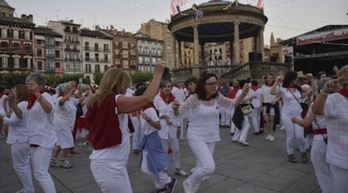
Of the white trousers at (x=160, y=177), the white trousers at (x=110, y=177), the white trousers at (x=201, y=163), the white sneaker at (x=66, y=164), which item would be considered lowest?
the white sneaker at (x=66, y=164)

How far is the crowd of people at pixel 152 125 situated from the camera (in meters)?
2.82

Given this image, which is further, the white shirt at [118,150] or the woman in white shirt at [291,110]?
the woman in white shirt at [291,110]

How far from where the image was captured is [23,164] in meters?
4.72

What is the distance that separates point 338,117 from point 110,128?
2391 mm

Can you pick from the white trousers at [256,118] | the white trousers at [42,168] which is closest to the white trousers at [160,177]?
the white trousers at [42,168]

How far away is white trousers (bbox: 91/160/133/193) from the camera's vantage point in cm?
278

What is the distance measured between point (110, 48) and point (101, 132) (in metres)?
75.6

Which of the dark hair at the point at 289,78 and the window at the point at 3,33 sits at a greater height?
the window at the point at 3,33

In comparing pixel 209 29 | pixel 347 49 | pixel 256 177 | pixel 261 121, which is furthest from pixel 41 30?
pixel 256 177

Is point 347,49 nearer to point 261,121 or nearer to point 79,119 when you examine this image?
point 261,121

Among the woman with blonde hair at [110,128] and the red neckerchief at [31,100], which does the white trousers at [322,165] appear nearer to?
the woman with blonde hair at [110,128]

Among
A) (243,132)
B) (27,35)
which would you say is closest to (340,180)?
(243,132)

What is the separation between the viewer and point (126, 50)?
7819 cm

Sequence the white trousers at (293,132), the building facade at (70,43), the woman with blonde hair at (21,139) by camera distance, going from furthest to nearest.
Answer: the building facade at (70,43) → the white trousers at (293,132) → the woman with blonde hair at (21,139)
